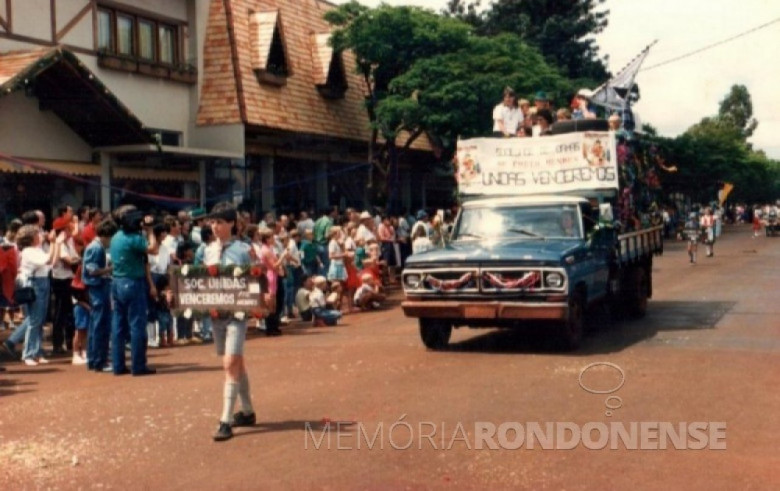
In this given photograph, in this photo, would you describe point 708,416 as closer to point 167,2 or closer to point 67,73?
point 67,73

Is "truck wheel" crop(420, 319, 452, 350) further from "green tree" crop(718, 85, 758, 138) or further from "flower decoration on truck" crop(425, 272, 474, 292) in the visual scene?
"green tree" crop(718, 85, 758, 138)

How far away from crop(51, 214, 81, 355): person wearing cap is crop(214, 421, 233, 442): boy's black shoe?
6.21 m

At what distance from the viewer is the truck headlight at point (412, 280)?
13.0m

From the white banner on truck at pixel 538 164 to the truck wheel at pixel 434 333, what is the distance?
308 cm

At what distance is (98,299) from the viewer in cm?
1258

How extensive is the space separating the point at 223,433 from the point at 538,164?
8714 mm

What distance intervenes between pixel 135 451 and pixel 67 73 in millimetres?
13414

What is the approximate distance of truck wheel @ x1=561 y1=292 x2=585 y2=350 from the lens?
12695 mm

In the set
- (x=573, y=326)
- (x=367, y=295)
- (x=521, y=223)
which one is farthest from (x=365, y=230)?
(x=573, y=326)

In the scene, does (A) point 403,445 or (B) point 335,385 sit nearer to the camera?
(A) point 403,445

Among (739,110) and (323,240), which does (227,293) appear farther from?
(739,110)

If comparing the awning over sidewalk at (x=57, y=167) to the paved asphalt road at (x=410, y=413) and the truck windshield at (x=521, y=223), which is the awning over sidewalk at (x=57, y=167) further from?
the truck windshield at (x=521, y=223)

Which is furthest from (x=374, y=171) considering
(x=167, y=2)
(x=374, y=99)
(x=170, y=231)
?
(x=170, y=231)

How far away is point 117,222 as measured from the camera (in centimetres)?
1202
